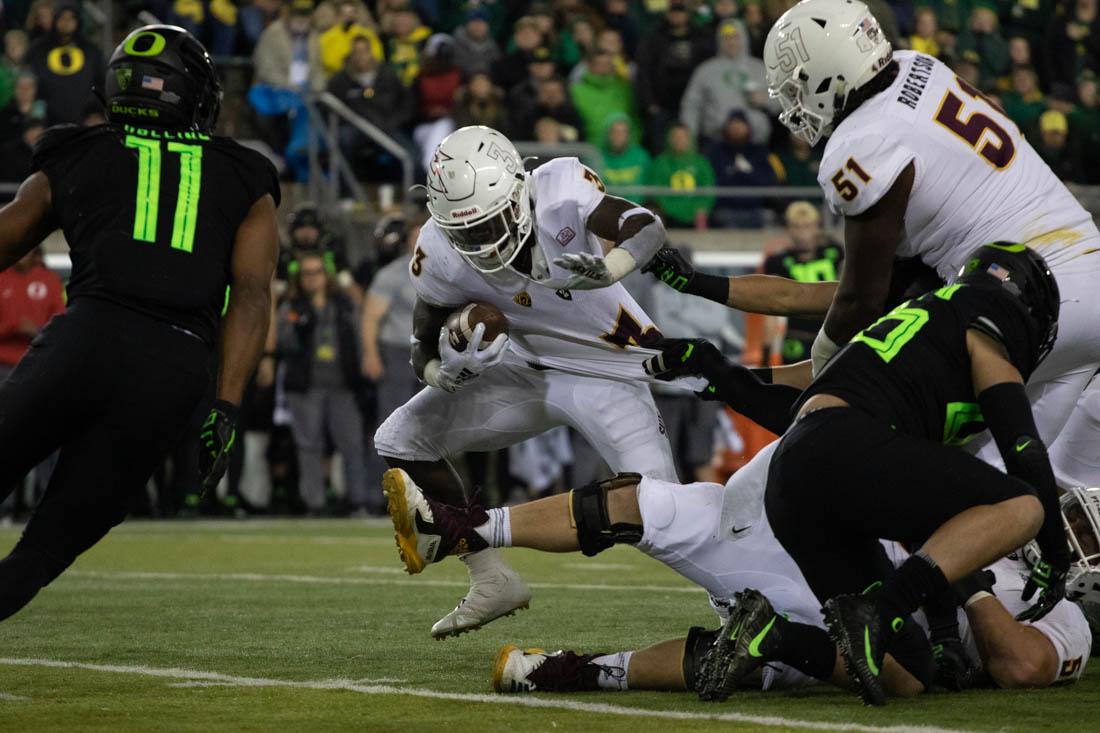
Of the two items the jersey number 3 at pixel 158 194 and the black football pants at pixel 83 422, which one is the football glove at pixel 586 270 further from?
the black football pants at pixel 83 422

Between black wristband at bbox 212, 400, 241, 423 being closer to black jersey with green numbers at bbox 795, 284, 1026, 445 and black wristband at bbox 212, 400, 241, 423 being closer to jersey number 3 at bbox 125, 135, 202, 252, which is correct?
jersey number 3 at bbox 125, 135, 202, 252

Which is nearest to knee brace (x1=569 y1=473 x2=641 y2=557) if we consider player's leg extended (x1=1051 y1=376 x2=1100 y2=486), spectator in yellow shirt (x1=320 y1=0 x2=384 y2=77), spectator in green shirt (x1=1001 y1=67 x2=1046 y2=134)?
player's leg extended (x1=1051 y1=376 x2=1100 y2=486)

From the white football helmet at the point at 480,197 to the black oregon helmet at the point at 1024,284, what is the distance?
1497 millimetres

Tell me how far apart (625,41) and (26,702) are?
11.0 metres

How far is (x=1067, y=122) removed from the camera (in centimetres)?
1402

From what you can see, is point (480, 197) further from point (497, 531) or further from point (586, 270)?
point (497, 531)

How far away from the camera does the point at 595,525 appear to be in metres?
4.36

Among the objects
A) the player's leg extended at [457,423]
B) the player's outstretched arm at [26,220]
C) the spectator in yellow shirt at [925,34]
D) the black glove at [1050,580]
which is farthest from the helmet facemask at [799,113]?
the spectator in yellow shirt at [925,34]

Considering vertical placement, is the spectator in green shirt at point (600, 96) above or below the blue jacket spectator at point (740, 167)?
above

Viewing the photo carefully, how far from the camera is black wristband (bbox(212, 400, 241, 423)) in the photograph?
4203mm

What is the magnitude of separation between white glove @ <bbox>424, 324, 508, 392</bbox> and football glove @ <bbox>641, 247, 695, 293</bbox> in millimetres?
546

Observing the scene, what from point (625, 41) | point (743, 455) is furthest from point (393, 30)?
point (743, 455)

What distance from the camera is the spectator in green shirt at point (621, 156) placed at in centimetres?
1284

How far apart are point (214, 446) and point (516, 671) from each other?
94 centimetres
